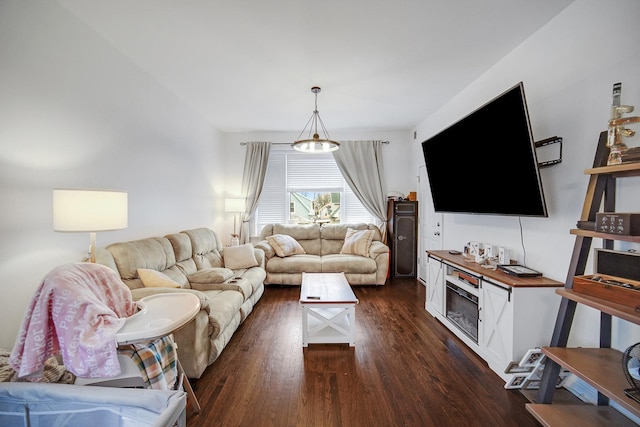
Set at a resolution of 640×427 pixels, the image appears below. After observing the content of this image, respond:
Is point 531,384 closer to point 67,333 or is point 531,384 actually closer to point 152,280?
point 67,333

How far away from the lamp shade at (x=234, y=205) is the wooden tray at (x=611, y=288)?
4257mm

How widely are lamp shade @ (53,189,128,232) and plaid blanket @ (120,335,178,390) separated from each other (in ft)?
2.45

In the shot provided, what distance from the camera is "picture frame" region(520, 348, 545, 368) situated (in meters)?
1.77

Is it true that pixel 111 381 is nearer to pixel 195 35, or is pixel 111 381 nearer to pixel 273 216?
pixel 195 35

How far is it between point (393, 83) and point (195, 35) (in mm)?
2083

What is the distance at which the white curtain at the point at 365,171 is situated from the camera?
16.1ft

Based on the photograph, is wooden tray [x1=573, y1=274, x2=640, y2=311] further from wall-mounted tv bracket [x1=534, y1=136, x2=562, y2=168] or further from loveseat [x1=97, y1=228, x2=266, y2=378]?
loveseat [x1=97, y1=228, x2=266, y2=378]

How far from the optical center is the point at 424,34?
214 cm

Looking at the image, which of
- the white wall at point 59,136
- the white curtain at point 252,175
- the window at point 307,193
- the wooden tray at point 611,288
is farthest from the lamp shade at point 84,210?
the window at point 307,193

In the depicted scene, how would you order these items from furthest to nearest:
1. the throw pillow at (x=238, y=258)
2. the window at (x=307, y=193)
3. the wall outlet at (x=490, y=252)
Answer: the window at (x=307, y=193) → the throw pillow at (x=238, y=258) → the wall outlet at (x=490, y=252)

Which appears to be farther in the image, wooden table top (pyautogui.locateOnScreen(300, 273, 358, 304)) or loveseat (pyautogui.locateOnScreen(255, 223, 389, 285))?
loveseat (pyautogui.locateOnScreen(255, 223, 389, 285))

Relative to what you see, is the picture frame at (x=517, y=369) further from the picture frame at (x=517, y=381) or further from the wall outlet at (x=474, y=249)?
the wall outlet at (x=474, y=249)

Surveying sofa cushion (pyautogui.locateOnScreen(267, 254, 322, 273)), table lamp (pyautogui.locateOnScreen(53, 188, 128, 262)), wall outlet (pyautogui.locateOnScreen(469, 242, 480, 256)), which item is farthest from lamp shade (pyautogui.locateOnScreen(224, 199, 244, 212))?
wall outlet (pyautogui.locateOnScreen(469, 242, 480, 256))

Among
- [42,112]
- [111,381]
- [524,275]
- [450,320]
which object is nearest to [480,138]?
[524,275]
